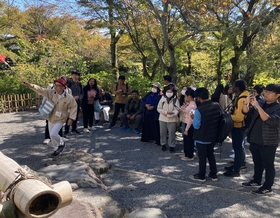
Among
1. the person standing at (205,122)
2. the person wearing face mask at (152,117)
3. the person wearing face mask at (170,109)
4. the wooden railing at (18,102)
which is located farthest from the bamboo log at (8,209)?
the wooden railing at (18,102)

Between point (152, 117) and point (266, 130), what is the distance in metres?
3.57

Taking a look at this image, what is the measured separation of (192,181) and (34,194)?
394 cm

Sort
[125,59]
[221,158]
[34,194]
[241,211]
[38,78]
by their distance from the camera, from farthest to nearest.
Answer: [125,59] → [38,78] → [221,158] → [241,211] → [34,194]

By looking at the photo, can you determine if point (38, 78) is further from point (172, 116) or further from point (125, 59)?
point (172, 116)

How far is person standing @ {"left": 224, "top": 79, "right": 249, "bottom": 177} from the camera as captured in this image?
4848 millimetres

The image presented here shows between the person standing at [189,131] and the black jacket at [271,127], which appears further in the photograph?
the person standing at [189,131]

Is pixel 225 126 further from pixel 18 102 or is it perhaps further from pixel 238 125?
pixel 18 102

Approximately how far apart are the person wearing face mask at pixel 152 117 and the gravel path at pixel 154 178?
0.22 m

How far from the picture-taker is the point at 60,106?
592 centimetres

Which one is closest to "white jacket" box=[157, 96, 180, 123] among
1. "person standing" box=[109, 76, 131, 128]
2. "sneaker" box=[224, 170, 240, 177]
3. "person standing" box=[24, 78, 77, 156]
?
"sneaker" box=[224, 170, 240, 177]

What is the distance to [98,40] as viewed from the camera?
20.8m

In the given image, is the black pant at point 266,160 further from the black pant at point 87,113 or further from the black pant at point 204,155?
the black pant at point 87,113

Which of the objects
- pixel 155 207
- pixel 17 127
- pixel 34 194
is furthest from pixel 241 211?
pixel 17 127

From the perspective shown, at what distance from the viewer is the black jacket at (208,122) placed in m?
4.73
